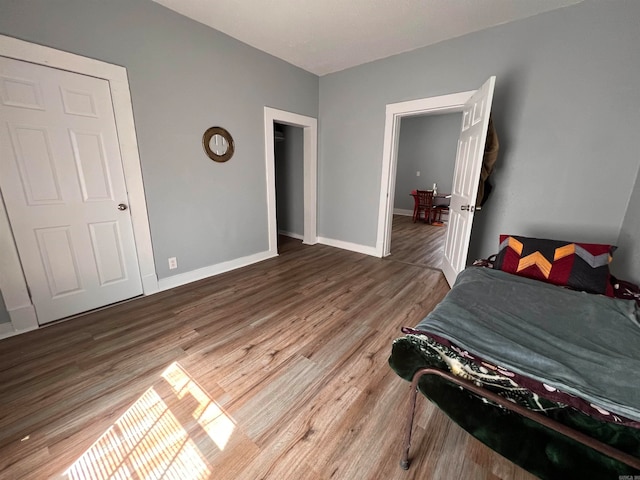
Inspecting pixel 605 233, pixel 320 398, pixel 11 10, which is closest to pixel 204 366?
pixel 320 398

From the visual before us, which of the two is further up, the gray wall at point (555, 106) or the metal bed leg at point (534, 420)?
the gray wall at point (555, 106)

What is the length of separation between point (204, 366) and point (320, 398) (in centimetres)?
80

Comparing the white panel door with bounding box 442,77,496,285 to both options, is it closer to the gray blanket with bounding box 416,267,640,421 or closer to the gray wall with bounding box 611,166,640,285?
the gray blanket with bounding box 416,267,640,421

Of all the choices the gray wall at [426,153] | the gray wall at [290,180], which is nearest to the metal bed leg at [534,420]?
the gray wall at [290,180]

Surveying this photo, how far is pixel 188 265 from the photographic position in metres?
2.86

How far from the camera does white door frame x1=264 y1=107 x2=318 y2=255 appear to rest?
3.35 m

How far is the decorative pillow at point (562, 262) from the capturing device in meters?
1.68

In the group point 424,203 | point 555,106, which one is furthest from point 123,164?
point 424,203

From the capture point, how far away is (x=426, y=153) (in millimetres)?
6898

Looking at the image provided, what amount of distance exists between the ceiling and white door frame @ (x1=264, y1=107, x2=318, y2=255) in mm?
767

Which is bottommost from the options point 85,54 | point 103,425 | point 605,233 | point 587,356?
point 103,425

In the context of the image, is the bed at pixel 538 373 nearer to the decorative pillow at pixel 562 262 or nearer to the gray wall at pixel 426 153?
the decorative pillow at pixel 562 262

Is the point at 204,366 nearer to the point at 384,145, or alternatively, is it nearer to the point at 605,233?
the point at 384,145

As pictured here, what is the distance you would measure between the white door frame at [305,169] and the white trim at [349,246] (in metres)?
0.19
